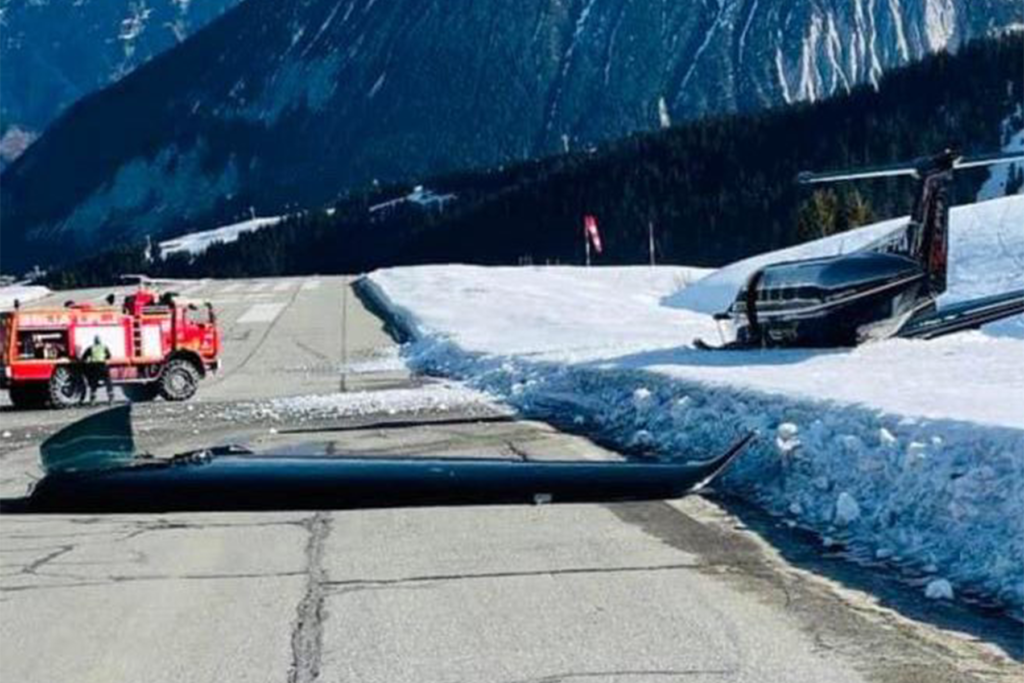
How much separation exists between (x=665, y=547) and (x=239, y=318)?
137ft

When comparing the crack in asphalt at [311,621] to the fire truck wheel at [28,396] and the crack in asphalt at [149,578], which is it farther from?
the fire truck wheel at [28,396]

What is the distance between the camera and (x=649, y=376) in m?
19.1

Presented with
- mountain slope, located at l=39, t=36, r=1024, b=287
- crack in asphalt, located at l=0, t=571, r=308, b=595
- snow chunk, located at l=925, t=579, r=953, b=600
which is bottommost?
snow chunk, located at l=925, t=579, r=953, b=600

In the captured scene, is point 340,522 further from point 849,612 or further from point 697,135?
point 697,135

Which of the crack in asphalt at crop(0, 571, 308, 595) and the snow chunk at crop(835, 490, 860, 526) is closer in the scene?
the crack in asphalt at crop(0, 571, 308, 595)

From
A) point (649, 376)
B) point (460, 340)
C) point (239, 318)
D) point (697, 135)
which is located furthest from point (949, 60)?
point (649, 376)

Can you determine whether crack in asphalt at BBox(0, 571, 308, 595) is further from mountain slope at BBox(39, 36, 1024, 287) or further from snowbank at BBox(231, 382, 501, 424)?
mountain slope at BBox(39, 36, 1024, 287)

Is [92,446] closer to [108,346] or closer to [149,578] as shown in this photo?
[149,578]

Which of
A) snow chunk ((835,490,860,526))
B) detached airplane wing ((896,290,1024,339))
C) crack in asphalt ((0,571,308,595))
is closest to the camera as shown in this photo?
crack in asphalt ((0,571,308,595))

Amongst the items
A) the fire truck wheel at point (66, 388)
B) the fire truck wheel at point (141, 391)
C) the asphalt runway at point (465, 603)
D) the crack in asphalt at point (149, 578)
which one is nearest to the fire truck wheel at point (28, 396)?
the fire truck wheel at point (66, 388)

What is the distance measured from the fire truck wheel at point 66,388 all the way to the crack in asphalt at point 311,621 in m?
15.9

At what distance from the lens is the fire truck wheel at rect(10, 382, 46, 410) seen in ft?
86.2

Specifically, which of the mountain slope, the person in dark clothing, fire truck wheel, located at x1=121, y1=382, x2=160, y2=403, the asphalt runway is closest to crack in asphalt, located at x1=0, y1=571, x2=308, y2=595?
the asphalt runway

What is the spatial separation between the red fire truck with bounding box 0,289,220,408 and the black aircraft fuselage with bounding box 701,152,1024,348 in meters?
9.30
